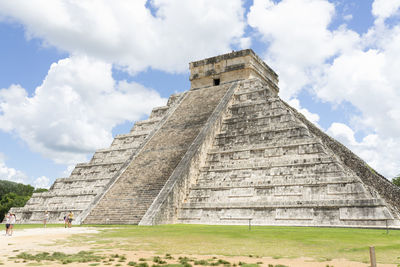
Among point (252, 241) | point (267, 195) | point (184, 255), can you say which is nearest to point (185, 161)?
point (267, 195)

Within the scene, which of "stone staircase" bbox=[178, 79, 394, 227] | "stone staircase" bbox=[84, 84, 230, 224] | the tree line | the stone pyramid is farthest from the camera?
the tree line

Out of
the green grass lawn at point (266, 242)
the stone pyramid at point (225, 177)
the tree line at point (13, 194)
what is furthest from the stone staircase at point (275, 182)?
the tree line at point (13, 194)

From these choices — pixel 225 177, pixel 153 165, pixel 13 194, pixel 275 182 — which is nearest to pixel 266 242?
pixel 275 182

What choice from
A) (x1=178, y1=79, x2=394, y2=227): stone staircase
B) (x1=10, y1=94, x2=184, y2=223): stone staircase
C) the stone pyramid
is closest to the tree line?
(x1=10, y1=94, x2=184, y2=223): stone staircase

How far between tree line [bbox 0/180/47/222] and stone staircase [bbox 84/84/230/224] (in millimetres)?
22256

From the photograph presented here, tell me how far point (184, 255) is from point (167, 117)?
1349 cm

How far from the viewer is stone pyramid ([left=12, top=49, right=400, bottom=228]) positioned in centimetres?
1187

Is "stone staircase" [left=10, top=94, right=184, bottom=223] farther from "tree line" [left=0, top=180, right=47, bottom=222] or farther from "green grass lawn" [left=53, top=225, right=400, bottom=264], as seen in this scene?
"tree line" [left=0, top=180, right=47, bottom=222]

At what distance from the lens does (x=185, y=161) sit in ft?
48.0

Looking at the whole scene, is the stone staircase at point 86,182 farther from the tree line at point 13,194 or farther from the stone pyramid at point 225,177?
the tree line at point 13,194

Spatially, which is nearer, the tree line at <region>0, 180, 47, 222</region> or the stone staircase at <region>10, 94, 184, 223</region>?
the stone staircase at <region>10, 94, 184, 223</region>

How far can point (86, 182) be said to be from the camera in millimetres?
17656

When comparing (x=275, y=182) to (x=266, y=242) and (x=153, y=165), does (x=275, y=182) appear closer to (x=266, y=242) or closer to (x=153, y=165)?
(x=266, y=242)

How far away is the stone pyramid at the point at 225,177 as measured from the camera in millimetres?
11867
